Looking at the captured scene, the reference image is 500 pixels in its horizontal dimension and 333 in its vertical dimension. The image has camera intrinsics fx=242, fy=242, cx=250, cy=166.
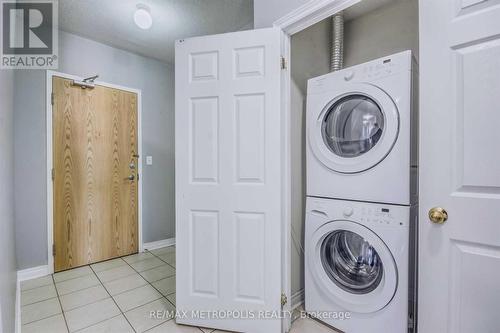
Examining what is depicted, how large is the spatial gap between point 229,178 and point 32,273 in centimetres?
231

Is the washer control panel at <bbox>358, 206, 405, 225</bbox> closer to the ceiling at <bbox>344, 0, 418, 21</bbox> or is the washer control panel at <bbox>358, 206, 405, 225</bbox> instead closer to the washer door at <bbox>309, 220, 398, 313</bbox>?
the washer door at <bbox>309, 220, 398, 313</bbox>

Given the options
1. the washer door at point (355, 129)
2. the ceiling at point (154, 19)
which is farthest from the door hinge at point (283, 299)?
the ceiling at point (154, 19)

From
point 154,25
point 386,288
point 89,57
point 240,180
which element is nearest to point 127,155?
point 89,57

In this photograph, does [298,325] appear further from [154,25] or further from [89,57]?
[89,57]

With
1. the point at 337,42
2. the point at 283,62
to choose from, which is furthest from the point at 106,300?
the point at 337,42

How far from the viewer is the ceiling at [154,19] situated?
2.07 metres

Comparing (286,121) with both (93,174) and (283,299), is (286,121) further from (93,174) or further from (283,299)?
(93,174)

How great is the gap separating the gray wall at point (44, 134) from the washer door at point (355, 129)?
2.25 metres

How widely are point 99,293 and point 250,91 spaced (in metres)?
2.08

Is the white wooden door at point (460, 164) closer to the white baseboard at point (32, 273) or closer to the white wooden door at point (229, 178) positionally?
the white wooden door at point (229, 178)

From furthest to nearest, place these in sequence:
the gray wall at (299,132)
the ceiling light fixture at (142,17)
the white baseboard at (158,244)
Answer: the white baseboard at (158,244), the ceiling light fixture at (142,17), the gray wall at (299,132)

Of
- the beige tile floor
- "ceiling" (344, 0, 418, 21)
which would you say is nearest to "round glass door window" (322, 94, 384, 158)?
"ceiling" (344, 0, 418, 21)

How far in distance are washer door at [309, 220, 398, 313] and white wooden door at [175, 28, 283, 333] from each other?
33 cm

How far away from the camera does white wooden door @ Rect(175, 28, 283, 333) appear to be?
1478 mm
